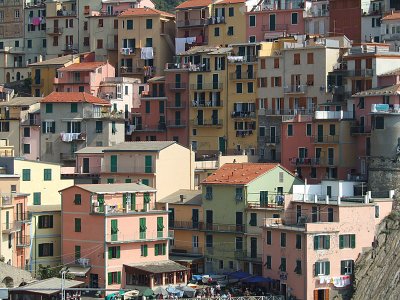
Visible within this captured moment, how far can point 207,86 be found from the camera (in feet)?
365

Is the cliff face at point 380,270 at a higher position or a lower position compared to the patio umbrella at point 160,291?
higher

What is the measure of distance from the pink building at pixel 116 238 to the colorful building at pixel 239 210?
13.3ft

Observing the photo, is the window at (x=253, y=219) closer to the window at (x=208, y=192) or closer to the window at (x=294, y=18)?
the window at (x=208, y=192)

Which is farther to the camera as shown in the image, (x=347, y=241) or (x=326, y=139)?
(x=326, y=139)

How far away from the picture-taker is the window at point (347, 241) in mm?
87000

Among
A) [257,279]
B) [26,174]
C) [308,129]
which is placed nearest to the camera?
[257,279]

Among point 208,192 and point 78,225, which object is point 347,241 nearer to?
point 208,192

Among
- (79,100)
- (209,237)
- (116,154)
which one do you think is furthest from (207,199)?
(79,100)

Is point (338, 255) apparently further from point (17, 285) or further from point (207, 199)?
point (17, 285)

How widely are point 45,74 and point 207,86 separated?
18614 millimetres

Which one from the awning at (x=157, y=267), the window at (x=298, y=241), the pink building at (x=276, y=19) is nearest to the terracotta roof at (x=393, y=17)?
the pink building at (x=276, y=19)

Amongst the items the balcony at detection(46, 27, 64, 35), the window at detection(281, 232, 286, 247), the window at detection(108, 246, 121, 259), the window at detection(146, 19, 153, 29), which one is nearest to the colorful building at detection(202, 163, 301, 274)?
the window at detection(281, 232, 286, 247)

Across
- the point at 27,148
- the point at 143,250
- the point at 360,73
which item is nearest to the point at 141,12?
the point at 27,148

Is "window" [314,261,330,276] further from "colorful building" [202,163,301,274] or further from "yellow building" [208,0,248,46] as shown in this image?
"yellow building" [208,0,248,46]
